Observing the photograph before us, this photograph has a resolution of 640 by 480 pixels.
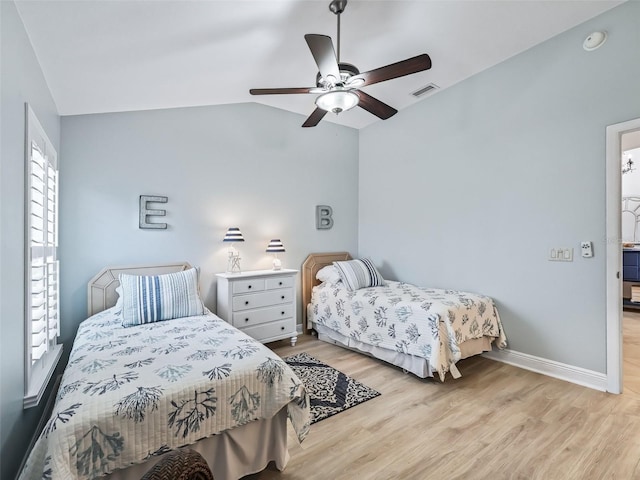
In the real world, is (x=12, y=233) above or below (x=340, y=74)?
below

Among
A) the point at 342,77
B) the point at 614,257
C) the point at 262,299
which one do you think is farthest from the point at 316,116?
the point at 614,257

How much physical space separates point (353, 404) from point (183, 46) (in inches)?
110

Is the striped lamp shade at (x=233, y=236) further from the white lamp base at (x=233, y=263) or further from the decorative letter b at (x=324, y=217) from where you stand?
the decorative letter b at (x=324, y=217)

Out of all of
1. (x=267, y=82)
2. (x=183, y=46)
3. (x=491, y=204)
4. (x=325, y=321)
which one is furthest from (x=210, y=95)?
(x=491, y=204)

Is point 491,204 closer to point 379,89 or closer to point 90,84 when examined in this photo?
point 379,89

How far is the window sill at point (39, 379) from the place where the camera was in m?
1.57

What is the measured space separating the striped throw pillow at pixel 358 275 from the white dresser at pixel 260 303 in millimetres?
616

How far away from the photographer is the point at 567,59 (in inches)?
103

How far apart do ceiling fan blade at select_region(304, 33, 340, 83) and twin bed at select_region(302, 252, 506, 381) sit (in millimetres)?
2022

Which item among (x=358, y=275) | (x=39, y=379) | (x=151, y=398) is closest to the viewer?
(x=151, y=398)

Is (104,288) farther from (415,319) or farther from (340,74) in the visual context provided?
(415,319)

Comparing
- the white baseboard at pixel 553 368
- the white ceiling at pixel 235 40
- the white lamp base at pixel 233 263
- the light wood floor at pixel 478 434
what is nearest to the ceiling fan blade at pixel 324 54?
the white ceiling at pixel 235 40

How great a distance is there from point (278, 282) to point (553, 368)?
2744 millimetres

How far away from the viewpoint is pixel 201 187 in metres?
3.34
